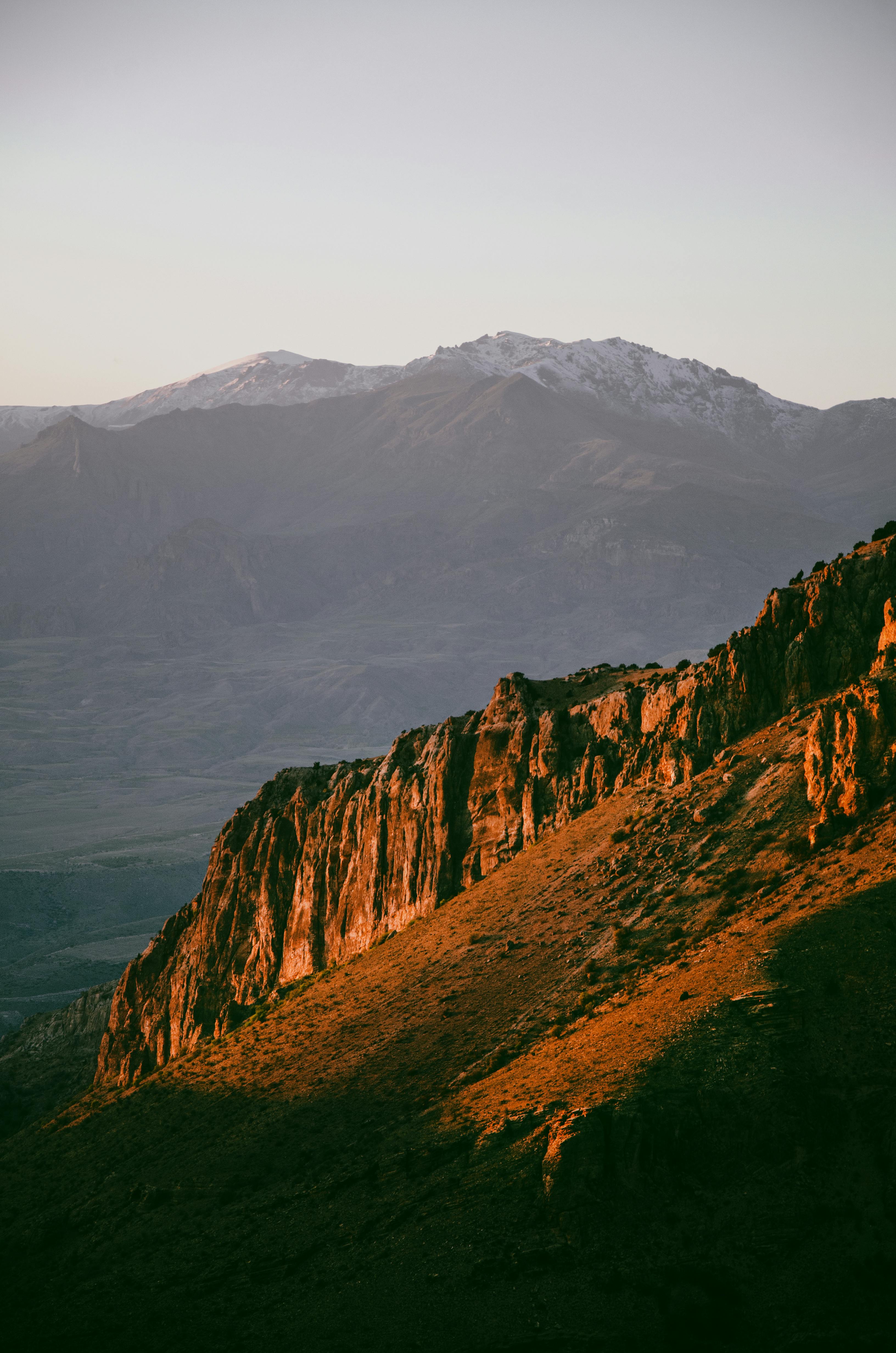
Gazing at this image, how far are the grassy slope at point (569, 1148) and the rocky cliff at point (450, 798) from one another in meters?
2.62

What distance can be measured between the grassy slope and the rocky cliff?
8.61 feet

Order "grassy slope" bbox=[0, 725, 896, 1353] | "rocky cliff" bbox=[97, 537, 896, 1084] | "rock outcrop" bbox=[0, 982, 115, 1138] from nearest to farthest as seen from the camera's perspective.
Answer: "grassy slope" bbox=[0, 725, 896, 1353]
"rocky cliff" bbox=[97, 537, 896, 1084]
"rock outcrop" bbox=[0, 982, 115, 1138]

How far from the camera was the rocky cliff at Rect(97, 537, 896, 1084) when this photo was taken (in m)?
44.0

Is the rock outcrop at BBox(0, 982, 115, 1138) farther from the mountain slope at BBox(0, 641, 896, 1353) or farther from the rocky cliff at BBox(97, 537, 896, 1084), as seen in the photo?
the mountain slope at BBox(0, 641, 896, 1353)

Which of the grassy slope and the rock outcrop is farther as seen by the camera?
the rock outcrop

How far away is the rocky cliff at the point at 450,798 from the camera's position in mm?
43969

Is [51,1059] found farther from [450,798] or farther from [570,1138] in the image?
[570,1138]

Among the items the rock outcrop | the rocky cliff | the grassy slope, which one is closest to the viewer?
the grassy slope

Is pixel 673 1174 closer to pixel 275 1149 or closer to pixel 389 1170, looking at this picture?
pixel 389 1170

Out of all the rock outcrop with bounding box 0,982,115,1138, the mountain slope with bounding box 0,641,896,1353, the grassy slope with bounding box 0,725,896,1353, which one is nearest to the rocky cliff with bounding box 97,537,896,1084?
the mountain slope with bounding box 0,641,896,1353

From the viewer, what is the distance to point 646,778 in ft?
157

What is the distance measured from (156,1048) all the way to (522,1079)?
1343 inches

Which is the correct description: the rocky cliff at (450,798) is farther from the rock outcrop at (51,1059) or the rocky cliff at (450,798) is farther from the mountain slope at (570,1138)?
the rock outcrop at (51,1059)

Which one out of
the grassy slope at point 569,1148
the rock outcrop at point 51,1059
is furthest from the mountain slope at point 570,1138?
the rock outcrop at point 51,1059
